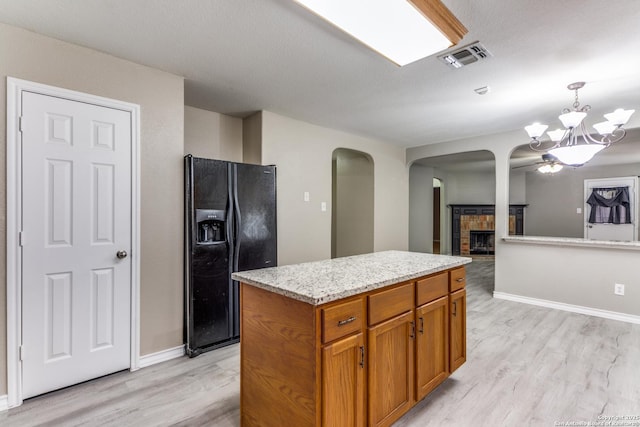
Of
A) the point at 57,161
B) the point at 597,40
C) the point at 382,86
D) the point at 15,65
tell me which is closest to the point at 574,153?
the point at 597,40

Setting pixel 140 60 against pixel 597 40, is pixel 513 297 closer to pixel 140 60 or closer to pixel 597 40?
pixel 597 40

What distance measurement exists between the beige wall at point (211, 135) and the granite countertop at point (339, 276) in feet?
7.28

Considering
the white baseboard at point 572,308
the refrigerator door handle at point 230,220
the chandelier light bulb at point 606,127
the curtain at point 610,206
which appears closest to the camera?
the chandelier light bulb at point 606,127

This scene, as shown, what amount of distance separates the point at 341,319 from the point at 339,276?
1.05ft

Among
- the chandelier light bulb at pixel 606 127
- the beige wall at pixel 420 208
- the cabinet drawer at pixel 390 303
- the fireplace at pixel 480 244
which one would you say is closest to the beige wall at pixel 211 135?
the cabinet drawer at pixel 390 303

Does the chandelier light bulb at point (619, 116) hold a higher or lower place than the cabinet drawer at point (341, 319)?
higher

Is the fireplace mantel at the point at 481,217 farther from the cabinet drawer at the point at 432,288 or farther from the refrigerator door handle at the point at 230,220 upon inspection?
the refrigerator door handle at the point at 230,220

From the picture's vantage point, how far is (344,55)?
2.34 meters

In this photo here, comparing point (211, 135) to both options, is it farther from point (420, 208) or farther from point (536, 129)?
point (420, 208)

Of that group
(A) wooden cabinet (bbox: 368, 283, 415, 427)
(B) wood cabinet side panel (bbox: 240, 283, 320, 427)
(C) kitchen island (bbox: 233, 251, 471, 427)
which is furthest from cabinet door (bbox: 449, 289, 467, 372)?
(B) wood cabinet side panel (bbox: 240, 283, 320, 427)

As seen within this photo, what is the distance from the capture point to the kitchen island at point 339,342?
54.5 inches

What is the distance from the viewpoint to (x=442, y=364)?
7.05 feet

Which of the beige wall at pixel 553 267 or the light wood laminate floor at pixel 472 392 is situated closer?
the light wood laminate floor at pixel 472 392

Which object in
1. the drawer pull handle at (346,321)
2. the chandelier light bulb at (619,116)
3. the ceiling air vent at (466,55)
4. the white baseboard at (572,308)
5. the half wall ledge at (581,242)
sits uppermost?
the ceiling air vent at (466,55)
